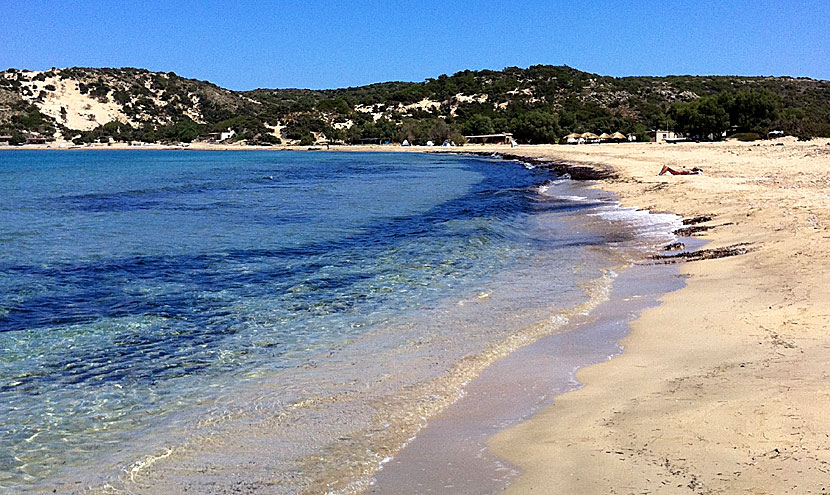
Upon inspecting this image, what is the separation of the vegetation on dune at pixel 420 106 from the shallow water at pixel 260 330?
283 feet

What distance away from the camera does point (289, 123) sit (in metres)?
150

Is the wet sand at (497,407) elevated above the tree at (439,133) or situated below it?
below

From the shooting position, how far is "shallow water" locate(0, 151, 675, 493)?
565 centimetres

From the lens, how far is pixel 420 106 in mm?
153750

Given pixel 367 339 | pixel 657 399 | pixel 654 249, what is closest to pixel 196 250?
pixel 367 339

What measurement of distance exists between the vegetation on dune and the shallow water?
86.3 metres

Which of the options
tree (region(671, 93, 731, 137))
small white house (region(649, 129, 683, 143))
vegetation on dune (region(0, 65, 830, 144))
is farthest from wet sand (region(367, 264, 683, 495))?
vegetation on dune (region(0, 65, 830, 144))

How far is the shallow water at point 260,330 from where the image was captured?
5.65 metres

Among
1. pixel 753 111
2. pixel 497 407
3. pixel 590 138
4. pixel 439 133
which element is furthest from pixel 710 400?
pixel 439 133

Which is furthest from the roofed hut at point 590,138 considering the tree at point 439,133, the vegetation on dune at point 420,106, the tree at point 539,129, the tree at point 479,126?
the tree at point 439,133

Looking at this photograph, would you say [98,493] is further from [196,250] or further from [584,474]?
[196,250]

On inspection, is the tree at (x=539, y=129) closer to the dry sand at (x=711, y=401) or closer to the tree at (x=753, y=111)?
the tree at (x=753, y=111)

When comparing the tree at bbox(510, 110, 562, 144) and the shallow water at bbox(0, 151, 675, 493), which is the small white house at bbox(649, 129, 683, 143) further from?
the shallow water at bbox(0, 151, 675, 493)

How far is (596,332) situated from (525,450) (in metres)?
3.91
